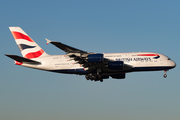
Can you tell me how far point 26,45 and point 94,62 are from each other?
680 inches

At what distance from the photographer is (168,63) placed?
49.6 meters

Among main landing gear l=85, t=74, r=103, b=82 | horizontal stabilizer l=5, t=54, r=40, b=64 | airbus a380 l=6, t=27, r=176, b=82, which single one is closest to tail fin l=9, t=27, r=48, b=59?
airbus a380 l=6, t=27, r=176, b=82

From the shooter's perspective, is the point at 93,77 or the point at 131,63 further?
the point at 93,77

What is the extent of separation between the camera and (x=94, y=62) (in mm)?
46656

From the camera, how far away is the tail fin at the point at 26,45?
2186 inches

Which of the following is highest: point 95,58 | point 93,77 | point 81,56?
point 81,56

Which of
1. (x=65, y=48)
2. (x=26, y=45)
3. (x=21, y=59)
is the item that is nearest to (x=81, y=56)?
(x=65, y=48)

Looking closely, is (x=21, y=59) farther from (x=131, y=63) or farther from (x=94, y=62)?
(x=131, y=63)

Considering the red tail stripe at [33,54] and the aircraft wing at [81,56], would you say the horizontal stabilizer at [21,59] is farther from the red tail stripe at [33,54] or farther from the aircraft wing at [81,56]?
the aircraft wing at [81,56]

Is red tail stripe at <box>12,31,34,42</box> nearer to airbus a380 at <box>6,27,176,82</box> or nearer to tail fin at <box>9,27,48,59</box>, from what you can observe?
tail fin at <box>9,27,48,59</box>

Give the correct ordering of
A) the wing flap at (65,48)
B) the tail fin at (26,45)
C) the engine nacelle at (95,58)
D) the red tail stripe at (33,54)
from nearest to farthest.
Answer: the wing flap at (65,48), the engine nacelle at (95,58), the red tail stripe at (33,54), the tail fin at (26,45)

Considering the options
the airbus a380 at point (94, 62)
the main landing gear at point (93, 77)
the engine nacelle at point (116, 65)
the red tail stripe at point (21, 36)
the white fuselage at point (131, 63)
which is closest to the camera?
the airbus a380 at point (94, 62)

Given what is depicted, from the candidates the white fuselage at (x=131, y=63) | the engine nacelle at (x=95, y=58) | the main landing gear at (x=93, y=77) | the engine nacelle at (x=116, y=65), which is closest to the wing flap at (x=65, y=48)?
the engine nacelle at (x=95, y=58)

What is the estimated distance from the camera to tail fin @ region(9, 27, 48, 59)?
55531mm
